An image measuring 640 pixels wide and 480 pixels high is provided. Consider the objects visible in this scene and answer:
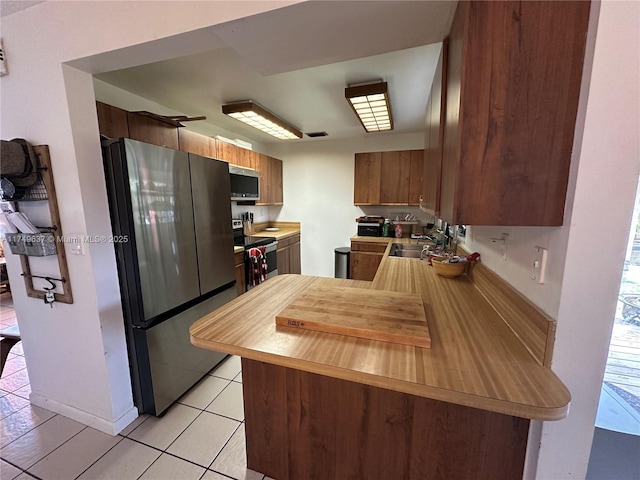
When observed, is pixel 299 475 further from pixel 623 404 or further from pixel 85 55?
pixel 85 55

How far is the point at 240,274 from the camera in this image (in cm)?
298

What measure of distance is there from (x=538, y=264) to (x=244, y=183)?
3.15 metres

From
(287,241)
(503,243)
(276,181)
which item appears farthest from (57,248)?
(276,181)

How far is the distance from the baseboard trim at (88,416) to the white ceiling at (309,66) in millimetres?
2302

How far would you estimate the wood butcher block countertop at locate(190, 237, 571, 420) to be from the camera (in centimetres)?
70

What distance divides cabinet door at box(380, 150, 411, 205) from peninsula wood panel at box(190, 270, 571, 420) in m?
2.66

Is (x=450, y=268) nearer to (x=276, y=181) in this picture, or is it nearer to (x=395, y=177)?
(x=395, y=177)

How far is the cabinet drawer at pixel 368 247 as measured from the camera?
142 inches

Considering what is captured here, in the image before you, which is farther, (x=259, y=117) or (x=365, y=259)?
(x=365, y=259)

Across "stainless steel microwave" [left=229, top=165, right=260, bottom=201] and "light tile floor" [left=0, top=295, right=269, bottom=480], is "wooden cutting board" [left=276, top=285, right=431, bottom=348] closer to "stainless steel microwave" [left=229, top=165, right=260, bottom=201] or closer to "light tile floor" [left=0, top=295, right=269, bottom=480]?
"light tile floor" [left=0, top=295, right=269, bottom=480]

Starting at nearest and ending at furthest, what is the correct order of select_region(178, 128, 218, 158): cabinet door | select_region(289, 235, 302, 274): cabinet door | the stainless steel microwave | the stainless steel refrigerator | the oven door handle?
1. the stainless steel refrigerator
2. select_region(178, 128, 218, 158): cabinet door
3. the stainless steel microwave
4. the oven door handle
5. select_region(289, 235, 302, 274): cabinet door

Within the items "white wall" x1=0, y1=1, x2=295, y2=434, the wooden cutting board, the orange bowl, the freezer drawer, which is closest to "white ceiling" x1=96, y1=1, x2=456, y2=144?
"white wall" x1=0, y1=1, x2=295, y2=434

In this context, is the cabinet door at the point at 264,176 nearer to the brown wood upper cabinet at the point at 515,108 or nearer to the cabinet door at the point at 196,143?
the cabinet door at the point at 196,143

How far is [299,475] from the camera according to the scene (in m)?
1.26
